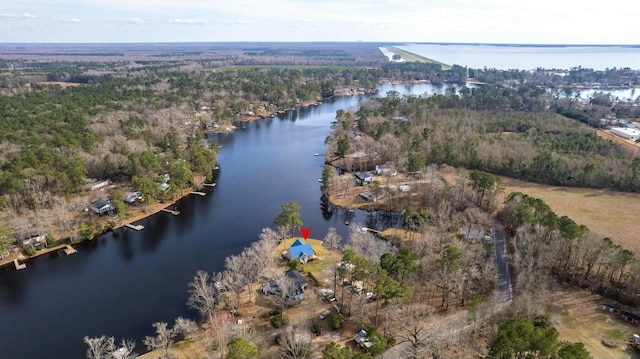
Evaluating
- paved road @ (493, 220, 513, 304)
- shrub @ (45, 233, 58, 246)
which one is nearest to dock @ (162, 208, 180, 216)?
shrub @ (45, 233, 58, 246)

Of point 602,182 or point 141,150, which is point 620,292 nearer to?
point 602,182

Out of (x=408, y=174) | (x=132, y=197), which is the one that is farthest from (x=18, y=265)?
(x=408, y=174)

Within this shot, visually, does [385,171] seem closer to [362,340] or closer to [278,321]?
[278,321]

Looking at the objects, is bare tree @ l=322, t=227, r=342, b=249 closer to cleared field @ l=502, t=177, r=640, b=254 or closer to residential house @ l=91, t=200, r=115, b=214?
cleared field @ l=502, t=177, r=640, b=254

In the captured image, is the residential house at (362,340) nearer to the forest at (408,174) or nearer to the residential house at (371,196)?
the forest at (408,174)

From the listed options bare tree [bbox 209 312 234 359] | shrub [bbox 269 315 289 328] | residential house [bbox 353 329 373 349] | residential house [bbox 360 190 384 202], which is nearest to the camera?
bare tree [bbox 209 312 234 359]

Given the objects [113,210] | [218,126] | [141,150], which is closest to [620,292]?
[113,210]

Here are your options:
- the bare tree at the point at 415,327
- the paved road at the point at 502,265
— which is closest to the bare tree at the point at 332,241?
the bare tree at the point at 415,327
